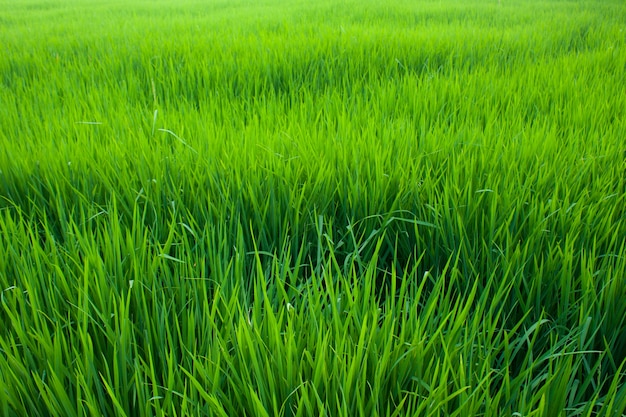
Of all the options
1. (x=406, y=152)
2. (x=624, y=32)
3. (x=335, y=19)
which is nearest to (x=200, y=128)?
(x=406, y=152)

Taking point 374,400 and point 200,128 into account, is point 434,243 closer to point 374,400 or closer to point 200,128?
point 374,400

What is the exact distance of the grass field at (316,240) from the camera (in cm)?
50

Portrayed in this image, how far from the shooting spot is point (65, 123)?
140cm

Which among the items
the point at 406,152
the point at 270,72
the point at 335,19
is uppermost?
the point at 335,19

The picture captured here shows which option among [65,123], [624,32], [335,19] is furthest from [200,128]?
[624,32]

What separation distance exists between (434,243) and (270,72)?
58.9 inches

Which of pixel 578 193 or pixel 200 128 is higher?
pixel 200 128

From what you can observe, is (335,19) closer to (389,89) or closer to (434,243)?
(389,89)

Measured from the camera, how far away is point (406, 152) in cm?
113

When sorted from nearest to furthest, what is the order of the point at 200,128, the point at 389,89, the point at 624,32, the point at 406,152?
the point at 406,152 < the point at 200,128 < the point at 389,89 < the point at 624,32

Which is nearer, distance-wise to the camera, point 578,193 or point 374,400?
point 374,400

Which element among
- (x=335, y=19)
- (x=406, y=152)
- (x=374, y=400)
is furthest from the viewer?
(x=335, y=19)

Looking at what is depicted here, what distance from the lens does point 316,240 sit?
0.94m

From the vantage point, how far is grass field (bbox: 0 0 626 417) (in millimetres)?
A: 499
